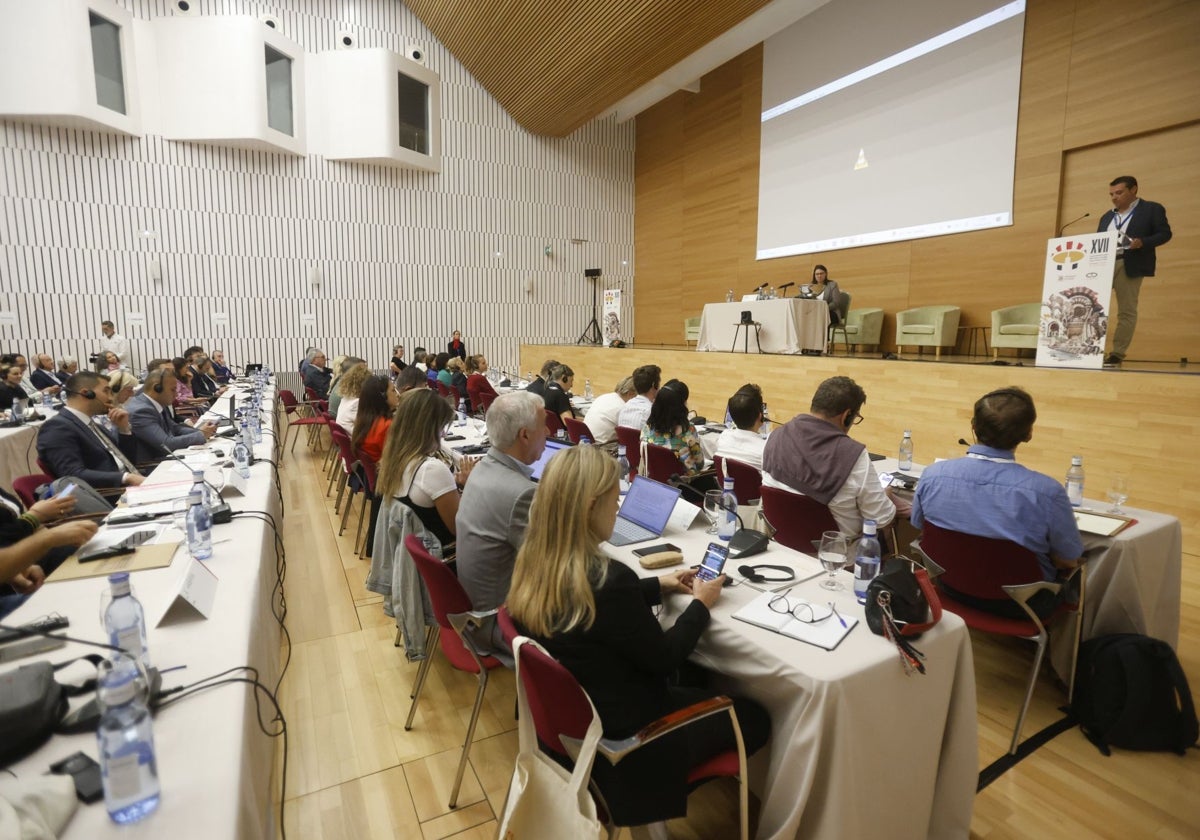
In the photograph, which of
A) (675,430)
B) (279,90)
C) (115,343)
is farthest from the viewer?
(279,90)

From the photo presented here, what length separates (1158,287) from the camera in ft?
23.2

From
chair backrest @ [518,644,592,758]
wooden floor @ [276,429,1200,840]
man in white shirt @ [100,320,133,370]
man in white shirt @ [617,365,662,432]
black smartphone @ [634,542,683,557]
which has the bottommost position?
wooden floor @ [276,429,1200,840]

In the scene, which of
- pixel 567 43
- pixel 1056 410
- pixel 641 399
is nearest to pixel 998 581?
pixel 641 399

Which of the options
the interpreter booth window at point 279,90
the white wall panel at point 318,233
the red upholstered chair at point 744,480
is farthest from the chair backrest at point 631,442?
the interpreter booth window at point 279,90

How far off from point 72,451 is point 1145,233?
8.58 m

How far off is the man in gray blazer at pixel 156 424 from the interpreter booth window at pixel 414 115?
9622 millimetres

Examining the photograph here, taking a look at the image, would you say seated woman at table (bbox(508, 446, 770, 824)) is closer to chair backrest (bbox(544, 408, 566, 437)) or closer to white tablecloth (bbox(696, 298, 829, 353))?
chair backrest (bbox(544, 408, 566, 437))

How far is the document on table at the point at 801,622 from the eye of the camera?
1.81 meters

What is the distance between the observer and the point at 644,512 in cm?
271

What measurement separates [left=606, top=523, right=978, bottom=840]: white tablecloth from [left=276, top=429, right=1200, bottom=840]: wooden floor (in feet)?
0.29

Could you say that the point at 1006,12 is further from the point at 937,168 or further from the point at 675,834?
the point at 675,834

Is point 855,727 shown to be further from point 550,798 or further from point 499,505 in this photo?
point 499,505

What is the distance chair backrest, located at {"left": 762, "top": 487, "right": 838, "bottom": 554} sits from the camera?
304 centimetres

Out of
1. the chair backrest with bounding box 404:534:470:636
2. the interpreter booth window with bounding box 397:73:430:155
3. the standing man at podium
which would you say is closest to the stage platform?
the standing man at podium
